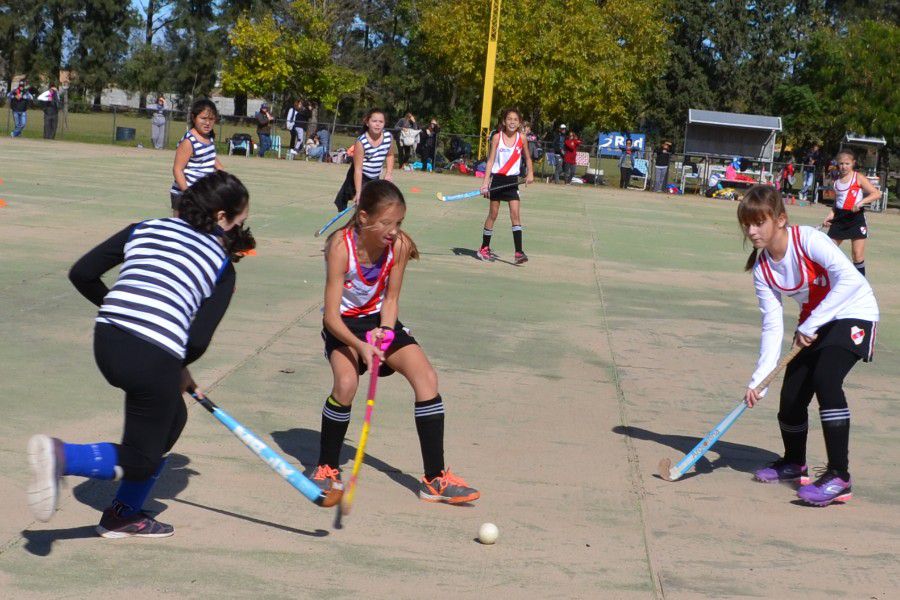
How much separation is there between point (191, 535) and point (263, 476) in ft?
2.71

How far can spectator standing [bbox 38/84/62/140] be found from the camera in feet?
110

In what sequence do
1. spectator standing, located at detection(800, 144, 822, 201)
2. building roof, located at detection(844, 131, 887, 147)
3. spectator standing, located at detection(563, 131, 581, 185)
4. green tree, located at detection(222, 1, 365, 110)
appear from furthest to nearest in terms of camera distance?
green tree, located at detection(222, 1, 365, 110) → building roof, located at detection(844, 131, 887, 147) → spectator standing, located at detection(800, 144, 822, 201) → spectator standing, located at detection(563, 131, 581, 185)

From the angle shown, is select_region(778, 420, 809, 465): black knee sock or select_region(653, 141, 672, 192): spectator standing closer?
select_region(778, 420, 809, 465): black knee sock

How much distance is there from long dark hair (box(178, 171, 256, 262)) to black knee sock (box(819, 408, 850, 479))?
2975 millimetres

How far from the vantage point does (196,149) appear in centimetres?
1085

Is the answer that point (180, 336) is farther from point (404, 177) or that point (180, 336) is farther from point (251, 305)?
point (404, 177)

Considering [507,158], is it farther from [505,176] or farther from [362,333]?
[362,333]

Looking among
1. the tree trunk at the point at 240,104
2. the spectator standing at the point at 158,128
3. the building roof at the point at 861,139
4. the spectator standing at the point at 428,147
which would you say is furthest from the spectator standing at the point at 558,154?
the tree trunk at the point at 240,104

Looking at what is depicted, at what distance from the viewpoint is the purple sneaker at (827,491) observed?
5.39m

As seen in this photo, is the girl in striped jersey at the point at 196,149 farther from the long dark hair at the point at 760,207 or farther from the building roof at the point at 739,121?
the building roof at the point at 739,121

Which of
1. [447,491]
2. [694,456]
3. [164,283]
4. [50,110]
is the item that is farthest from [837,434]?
[50,110]

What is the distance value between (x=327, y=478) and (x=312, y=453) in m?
0.62

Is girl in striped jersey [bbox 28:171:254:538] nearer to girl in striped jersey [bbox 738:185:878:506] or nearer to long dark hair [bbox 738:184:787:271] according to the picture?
long dark hair [bbox 738:184:787:271]

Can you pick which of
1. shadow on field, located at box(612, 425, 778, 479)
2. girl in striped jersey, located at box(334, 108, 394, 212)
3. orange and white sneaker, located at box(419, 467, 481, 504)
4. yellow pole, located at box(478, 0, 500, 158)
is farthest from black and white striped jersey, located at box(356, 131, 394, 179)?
yellow pole, located at box(478, 0, 500, 158)
